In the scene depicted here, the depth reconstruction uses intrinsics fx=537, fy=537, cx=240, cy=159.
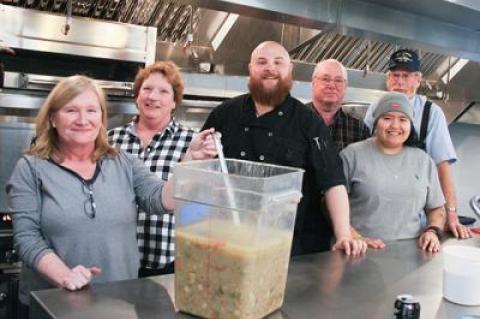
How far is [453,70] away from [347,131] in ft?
12.1

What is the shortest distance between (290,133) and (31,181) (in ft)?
3.24

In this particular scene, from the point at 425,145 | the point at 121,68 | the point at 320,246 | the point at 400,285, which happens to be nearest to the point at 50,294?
the point at 400,285

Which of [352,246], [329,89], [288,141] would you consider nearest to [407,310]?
[352,246]

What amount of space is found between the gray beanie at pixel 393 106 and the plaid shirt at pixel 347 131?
450 mm

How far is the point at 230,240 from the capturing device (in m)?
1.01

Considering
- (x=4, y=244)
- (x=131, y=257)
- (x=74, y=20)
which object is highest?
(x=74, y=20)

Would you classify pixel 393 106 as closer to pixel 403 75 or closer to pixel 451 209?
pixel 451 209

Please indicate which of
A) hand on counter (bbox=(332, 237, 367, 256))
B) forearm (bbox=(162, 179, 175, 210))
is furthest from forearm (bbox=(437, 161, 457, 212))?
forearm (bbox=(162, 179, 175, 210))

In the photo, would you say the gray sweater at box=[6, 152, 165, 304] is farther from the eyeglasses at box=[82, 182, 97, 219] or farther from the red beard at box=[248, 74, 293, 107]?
the red beard at box=[248, 74, 293, 107]

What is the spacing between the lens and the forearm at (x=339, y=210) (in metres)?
1.89

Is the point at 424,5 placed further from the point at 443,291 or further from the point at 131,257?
the point at 131,257

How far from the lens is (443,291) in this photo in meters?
1.35

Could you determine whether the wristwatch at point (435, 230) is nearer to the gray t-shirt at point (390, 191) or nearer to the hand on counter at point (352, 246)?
the gray t-shirt at point (390, 191)

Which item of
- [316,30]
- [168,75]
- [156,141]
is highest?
[316,30]
